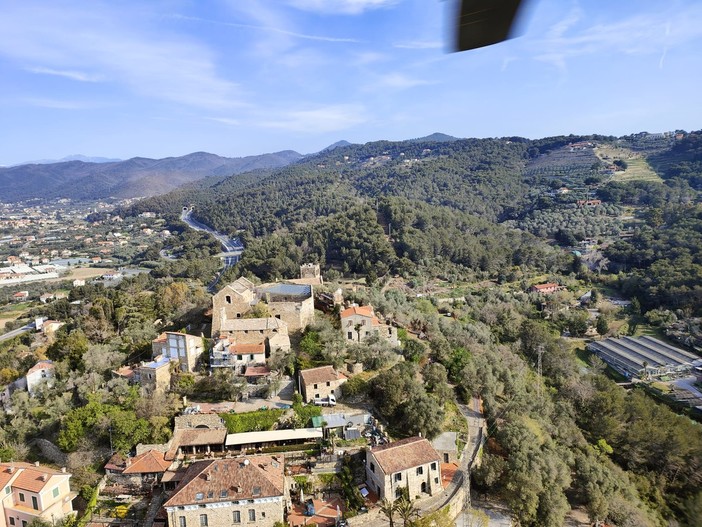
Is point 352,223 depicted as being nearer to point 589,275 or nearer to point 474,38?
point 589,275

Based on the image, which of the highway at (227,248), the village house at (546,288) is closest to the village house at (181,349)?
the highway at (227,248)

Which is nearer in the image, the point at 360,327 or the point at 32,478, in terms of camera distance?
the point at 32,478

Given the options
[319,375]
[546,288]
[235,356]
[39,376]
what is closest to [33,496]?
[39,376]

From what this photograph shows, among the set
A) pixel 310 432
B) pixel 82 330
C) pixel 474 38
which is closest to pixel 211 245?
pixel 82 330

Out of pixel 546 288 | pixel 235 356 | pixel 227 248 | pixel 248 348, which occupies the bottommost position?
pixel 546 288

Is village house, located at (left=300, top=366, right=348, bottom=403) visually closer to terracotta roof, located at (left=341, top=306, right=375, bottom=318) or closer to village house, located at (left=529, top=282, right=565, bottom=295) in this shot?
terracotta roof, located at (left=341, top=306, right=375, bottom=318)

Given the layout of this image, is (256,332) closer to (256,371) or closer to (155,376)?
(256,371)

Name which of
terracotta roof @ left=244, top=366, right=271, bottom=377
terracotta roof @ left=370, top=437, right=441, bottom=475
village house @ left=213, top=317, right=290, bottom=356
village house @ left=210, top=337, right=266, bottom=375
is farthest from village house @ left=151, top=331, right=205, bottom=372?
terracotta roof @ left=370, top=437, right=441, bottom=475

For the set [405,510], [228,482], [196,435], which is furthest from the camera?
[196,435]
